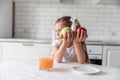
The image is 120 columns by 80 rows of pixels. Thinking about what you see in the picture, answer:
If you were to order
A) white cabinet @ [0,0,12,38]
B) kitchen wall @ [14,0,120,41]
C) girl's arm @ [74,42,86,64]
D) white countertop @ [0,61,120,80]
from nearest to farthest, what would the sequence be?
white countertop @ [0,61,120,80]
girl's arm @ [74,42,86,64]
white cabinet @ [0,0,12,38]
kitchen wall @ [14,0,120,41]

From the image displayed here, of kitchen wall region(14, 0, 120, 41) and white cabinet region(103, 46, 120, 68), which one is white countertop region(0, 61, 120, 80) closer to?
white cabinet region(103, 46, 120, 68)

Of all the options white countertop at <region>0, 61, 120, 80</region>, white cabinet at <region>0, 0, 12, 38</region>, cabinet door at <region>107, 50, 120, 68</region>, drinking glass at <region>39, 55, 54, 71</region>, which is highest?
white cabinet at <region>0, 0, 12, 38</region>

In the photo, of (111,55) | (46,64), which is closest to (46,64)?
(46,64)

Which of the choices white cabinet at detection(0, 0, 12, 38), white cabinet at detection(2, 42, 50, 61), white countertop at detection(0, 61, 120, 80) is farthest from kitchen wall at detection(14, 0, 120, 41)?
white countertop at detection(0, 61, 120, 80)

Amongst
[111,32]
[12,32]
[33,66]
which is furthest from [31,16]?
[33,66]

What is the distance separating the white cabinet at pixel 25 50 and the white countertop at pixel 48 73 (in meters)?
1.48

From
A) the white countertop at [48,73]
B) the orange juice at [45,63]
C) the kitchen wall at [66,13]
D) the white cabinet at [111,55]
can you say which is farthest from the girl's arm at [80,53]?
the kitchen wall at [66,13]

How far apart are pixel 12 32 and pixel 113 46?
1.64m

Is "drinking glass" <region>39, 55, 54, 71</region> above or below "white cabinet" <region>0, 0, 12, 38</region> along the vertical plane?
below

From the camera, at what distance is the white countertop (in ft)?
3.87

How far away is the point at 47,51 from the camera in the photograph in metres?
2.97

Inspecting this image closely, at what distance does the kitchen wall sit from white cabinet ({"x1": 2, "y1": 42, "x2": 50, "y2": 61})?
0.45 meters

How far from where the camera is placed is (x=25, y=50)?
298 centimetres

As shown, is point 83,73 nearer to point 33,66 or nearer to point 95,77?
point 95,77
